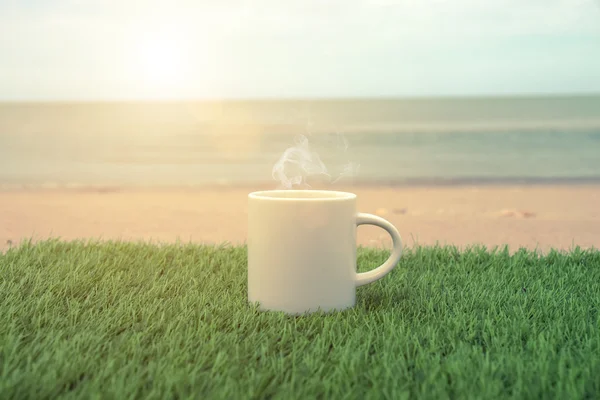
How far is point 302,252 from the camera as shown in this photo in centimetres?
147

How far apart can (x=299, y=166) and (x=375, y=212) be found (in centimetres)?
246

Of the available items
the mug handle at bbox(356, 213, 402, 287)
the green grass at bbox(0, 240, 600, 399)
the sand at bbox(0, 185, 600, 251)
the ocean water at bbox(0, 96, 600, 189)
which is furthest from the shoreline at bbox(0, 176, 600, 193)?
the mug handle at bbox(356, 213, 402, 287)

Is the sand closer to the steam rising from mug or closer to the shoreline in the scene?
the shoreline

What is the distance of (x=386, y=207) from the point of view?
4418 mm

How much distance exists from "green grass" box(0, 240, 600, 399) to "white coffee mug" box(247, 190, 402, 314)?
53 mm

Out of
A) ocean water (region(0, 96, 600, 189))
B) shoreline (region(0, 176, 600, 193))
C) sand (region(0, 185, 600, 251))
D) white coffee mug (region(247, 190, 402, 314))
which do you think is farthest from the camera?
ocean water (region(0, 96, 600, 189))

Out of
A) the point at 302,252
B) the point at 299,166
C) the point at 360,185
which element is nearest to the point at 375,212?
the point at 360,185

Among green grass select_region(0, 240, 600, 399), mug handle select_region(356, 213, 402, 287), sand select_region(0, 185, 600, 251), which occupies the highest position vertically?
mug handle select_region(356, 213, 402, 287)

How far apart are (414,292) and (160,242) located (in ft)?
3.42

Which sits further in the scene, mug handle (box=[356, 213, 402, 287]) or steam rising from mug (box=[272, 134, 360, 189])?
steam rising from mug (box=[272, 134, 360, 189])

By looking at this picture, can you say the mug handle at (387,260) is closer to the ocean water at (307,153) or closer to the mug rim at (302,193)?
the mug rim at (302,193)

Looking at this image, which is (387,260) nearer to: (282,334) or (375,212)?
(282,334)

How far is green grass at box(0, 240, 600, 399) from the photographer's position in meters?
1.07

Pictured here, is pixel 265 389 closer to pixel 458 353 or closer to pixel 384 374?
pixel 384 374
